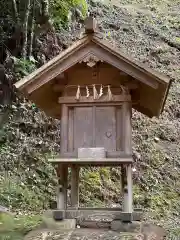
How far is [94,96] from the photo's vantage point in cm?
556

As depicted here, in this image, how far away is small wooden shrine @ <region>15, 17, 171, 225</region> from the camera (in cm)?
532

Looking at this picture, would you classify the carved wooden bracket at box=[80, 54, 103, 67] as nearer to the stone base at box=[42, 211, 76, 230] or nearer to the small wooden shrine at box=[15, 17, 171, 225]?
the small wooden shrine at box=[15, 17, 171, 225]

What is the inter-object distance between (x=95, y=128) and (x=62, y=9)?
7833 mm

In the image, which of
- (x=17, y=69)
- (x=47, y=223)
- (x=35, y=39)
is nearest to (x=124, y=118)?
(x=47, y=223)

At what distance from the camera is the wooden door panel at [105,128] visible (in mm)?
5434

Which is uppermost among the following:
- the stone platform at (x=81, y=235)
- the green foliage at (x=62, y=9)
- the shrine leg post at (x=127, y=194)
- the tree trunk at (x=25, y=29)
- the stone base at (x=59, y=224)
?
the green foliage at (x=62, y=9)

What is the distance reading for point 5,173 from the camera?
820 centimetres

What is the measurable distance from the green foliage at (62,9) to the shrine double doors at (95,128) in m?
7.00

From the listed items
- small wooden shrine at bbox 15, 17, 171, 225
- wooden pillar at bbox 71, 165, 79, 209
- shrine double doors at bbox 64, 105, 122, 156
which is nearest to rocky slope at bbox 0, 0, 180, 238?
wooden pillar at bbox 71, 165, 79, 209

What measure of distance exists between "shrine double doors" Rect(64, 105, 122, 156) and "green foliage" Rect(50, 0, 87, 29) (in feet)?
23.0

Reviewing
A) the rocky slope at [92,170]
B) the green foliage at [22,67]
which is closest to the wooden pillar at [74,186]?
the rocky slope at [92,170]

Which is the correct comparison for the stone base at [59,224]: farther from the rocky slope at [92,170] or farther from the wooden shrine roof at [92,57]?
the rocky slope at [92,170]

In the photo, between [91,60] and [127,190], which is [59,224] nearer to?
[127,190]

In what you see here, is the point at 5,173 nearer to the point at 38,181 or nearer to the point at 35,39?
the point at 38,181
